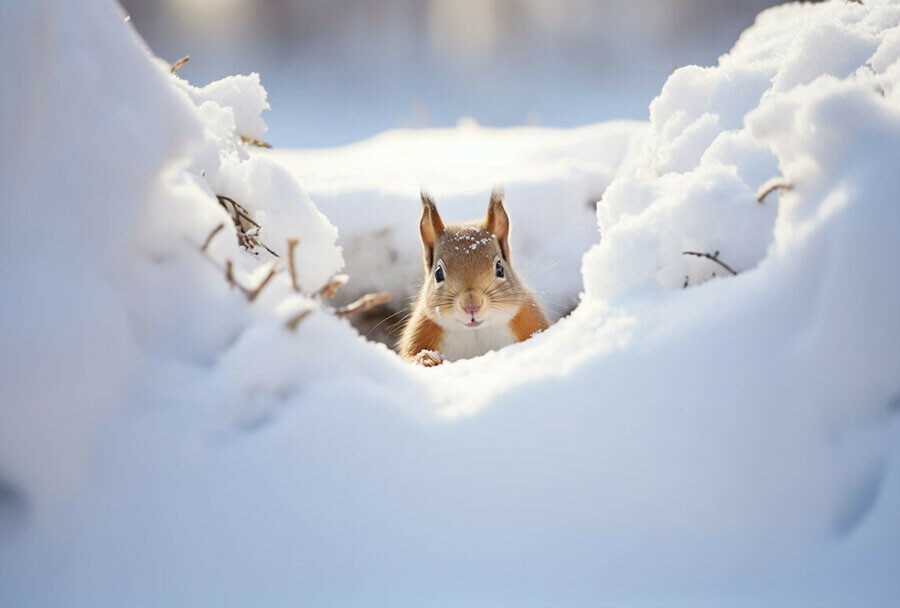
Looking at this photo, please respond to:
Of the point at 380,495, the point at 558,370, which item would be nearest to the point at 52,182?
the point at 380,495

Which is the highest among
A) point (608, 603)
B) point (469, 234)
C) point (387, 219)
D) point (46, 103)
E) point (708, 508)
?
point (387, 219)

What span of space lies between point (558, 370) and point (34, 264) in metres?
0.77

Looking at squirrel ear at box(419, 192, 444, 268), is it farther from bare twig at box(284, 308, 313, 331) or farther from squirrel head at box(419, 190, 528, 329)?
bare twig at box(284, 308, 313, 331)

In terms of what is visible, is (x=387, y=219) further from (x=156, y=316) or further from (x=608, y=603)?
(x=608, y=603)

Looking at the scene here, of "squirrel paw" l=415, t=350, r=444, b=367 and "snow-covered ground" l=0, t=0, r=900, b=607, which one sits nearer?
"snow-covered ground" l=0, t=0, r=900, b=607

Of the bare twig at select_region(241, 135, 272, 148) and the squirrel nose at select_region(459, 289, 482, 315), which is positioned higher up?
the bare twig at select_region(241, 135, 272, 148)

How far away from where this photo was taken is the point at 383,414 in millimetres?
993

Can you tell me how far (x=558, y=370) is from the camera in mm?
1060

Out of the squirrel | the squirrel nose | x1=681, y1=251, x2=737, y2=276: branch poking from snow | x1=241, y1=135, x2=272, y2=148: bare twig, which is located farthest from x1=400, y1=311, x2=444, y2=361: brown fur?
x1=681, y1=251, x2=737, y2=276: branch poking from snow

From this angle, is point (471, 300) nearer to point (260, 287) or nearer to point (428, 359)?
point (428, 359)

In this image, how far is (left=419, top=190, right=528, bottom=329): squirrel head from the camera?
2793 mm

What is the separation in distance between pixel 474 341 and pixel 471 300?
0.22 m

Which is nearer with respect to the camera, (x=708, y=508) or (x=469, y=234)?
(x=708, y=508)

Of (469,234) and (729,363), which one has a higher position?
(469,234)
